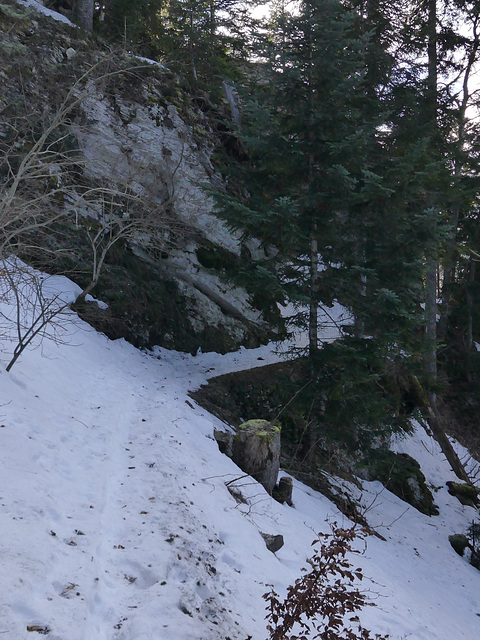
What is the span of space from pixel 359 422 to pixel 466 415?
36.4ft

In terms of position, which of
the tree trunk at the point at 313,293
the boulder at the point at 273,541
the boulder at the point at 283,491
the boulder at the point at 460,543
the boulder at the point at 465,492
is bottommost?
the boulder at the point at 460,543

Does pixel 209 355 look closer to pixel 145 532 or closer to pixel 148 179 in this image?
pixel 148 179

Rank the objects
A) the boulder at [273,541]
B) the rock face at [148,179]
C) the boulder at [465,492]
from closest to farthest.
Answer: the boulder at [273,541]
the boulder at [465,492]
the rock face at [148,179]

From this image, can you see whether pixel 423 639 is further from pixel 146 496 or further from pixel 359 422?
pixel 359 422

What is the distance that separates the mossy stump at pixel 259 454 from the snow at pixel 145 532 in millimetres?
287

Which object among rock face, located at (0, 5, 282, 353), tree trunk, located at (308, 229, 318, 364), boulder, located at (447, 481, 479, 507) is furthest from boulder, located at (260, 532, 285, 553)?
boulder, located at (447, 481, 479, 507)

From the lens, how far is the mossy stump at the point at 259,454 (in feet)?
21.9

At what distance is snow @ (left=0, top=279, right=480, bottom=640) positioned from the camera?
9.67 ft

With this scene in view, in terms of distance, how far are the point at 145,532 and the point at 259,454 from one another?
3.04m

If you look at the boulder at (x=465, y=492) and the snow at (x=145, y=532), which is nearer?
the snow at (x=145, y=532)

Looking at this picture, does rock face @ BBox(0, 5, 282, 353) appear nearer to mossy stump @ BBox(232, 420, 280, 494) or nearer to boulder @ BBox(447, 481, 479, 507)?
mossy stump @ BBox(232, 420, 280, 494)

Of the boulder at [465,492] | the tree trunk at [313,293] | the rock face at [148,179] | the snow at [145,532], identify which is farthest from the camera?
the rock face at [148,179]

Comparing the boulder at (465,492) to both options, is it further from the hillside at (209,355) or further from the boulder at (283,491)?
the boulder at (283,491)

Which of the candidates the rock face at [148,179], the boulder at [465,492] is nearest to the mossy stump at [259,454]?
the rock face at [148,179]
